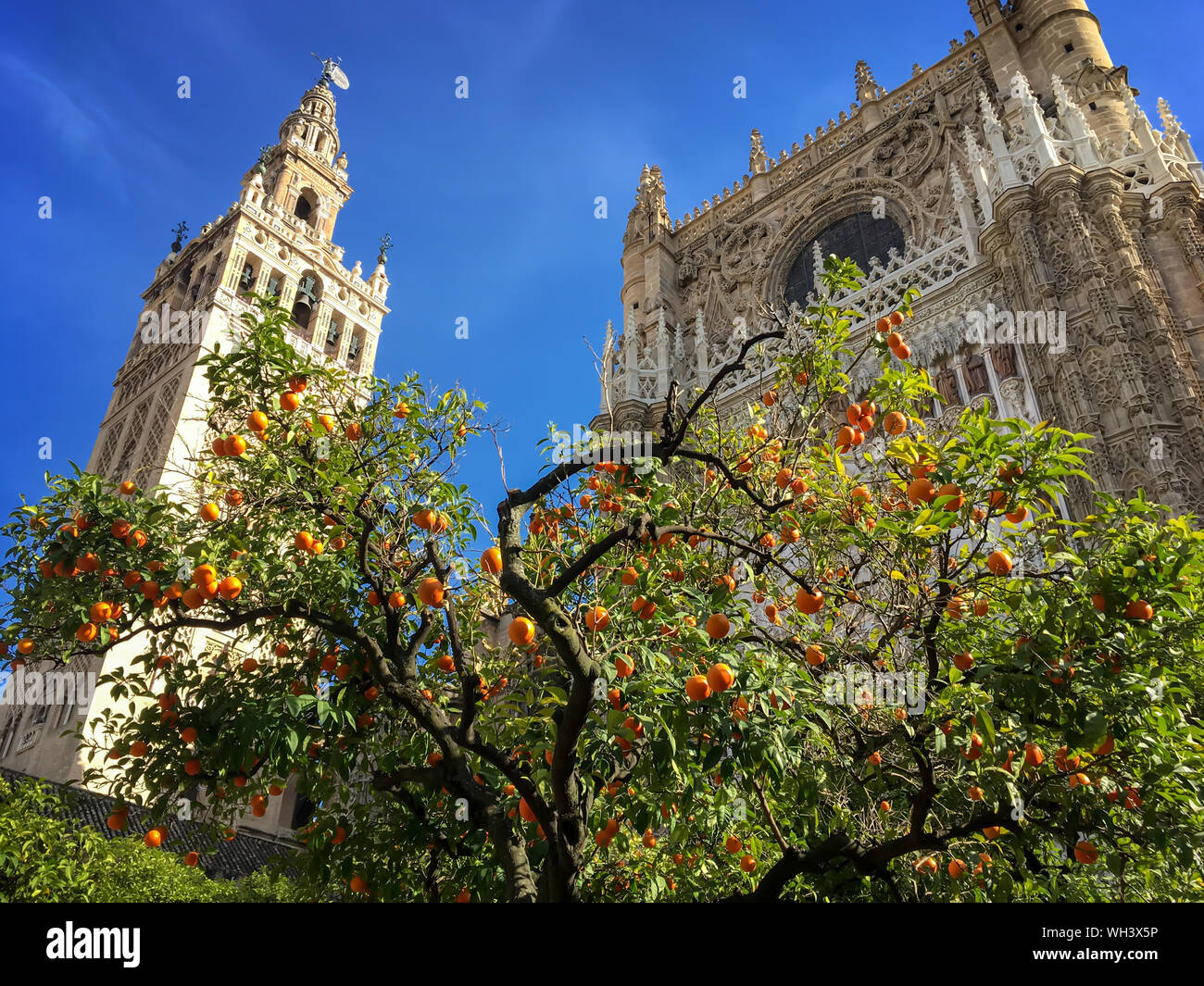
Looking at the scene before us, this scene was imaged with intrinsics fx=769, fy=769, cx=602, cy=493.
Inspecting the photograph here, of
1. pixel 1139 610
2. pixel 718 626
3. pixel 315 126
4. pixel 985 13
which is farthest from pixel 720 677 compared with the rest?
pixel 315 126

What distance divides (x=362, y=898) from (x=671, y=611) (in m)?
4.05

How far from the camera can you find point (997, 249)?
13.4m

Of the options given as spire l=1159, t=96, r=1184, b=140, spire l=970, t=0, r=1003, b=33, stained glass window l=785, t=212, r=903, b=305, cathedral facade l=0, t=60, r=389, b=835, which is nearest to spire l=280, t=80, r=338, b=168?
cathedral facade l=0, t=60, r=389, b=835

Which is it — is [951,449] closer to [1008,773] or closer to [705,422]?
[1008,773]

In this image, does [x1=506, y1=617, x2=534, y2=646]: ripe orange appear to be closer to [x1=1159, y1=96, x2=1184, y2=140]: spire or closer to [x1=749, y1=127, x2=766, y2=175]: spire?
[x1=1159, y1=96, x2=1184, y2=140]: spire

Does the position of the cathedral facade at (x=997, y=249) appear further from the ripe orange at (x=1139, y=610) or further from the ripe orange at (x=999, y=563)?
the ripe orange at (x=1139, y=610)

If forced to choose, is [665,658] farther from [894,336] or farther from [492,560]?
[894,336]

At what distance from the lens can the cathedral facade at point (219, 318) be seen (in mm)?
25266

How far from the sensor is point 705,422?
24.9 feet

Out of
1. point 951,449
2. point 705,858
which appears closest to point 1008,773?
point 951,449

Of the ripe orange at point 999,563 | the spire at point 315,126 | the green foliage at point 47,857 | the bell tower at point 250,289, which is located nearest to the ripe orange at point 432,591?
the ripe orange at point 999,563

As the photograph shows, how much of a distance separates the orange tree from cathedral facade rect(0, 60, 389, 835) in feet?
69.6

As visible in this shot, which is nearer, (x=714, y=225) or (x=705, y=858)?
(x=705, y=858)

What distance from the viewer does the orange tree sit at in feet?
12.9
